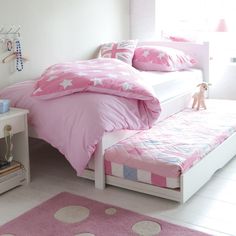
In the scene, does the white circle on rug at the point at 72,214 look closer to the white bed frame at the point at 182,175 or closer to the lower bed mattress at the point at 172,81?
the white bed frame at the point at 182,175

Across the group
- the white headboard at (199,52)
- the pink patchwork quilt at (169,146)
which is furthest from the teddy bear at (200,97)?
the white headboard at (199,52)

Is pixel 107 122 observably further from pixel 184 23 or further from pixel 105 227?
pixel 184 23

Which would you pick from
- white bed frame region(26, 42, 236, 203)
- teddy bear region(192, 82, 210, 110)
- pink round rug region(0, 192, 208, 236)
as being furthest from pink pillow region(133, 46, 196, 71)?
pink round rug region(0, 192, 208, 236)

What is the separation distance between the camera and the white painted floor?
211 centimetres

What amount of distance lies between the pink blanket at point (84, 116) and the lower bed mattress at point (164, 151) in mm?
126

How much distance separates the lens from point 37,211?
2.23 meters

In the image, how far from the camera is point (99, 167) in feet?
8.11

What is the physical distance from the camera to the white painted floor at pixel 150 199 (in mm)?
2109

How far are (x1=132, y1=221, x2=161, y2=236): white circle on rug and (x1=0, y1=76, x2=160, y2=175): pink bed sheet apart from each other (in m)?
0.53

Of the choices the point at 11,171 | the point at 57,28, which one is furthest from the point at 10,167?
the point at 57,28

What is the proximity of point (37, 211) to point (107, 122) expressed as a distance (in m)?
0.63

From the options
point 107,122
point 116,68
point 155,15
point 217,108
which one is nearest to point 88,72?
point 116,68

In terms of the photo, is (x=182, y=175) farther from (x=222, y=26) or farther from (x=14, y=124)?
(x=222, y=26)

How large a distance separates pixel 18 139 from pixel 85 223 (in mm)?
836
